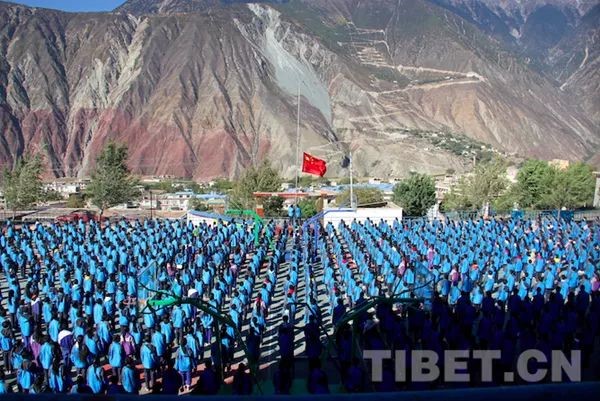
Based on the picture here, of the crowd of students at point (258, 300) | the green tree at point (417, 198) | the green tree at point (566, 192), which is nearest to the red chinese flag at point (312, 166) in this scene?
the crowd of students at point (258, 300)

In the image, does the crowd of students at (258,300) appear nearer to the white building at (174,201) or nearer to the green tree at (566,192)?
the green tree at (566,192)

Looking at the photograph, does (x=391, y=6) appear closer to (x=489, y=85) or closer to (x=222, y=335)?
(x=489, y=85)

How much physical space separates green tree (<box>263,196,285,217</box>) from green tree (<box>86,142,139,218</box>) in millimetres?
10257

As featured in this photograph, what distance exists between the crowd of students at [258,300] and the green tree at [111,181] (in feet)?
47.0

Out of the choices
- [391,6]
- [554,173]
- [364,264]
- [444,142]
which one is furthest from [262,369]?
[391,6]

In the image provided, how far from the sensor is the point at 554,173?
1801 inches

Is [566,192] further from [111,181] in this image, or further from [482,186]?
[111,181]

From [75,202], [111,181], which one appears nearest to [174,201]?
[75,202]

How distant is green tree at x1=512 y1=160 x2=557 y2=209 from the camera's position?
145 ft

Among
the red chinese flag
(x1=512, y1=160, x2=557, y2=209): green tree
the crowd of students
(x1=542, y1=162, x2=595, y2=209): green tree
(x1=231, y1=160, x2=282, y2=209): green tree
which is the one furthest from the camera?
(x1=512, y1=160, x2=557, y2=209): green tree

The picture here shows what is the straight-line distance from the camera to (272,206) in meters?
42.0

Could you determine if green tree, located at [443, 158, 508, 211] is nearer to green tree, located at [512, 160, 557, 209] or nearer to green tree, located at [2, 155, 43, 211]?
green tree, located at [512, 160, 557, 209]

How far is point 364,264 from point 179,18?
123 metres

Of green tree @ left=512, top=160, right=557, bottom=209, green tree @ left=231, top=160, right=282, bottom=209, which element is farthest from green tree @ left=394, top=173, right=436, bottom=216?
green tree @ left=231, top=160, right=282, bottom=209
